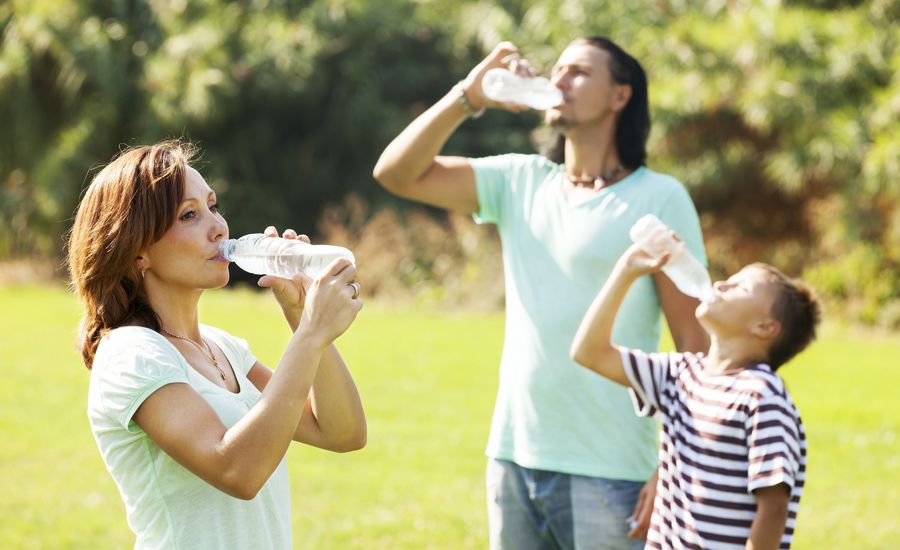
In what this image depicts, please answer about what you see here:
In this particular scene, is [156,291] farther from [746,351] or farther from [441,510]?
[441,510]

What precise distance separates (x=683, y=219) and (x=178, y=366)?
1708 millimetres

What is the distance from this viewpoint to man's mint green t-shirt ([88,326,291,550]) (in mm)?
2406

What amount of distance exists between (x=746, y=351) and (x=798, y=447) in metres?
0.32

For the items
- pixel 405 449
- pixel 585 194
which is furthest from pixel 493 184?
pixel 405 449

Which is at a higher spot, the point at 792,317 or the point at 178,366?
the point at 178,366

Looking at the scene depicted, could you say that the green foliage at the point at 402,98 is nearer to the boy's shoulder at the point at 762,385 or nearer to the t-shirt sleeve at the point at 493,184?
the t-shirt sleeve at the point at 493,184

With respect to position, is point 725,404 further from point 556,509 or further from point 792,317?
point 556,509

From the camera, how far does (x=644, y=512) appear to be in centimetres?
336

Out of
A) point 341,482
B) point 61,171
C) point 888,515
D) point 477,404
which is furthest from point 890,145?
point 61,171

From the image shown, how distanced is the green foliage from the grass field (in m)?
2.81

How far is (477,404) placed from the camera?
1030 centimetres

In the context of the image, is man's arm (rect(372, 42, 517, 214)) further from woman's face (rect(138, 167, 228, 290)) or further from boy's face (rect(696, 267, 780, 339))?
woman's face (rect(138, 167, 228, 290))

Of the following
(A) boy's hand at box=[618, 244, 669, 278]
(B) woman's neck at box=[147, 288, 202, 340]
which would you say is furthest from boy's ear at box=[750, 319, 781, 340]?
(B) woman's neck at box=[147, 288, 202, 340]

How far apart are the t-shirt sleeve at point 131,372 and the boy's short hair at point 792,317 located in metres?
1.72
